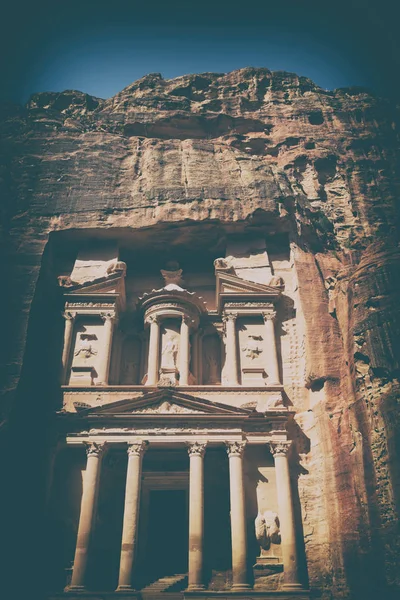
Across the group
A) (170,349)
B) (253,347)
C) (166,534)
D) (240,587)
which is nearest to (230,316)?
(253,347)

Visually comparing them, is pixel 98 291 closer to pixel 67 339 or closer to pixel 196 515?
pixel 67 339

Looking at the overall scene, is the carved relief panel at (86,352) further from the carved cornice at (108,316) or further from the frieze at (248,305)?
the frieze at (248,305)

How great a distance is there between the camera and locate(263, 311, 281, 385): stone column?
2273 cm

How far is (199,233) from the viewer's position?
26688mm

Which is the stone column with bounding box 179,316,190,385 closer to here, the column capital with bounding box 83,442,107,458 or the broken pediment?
the broken pediment

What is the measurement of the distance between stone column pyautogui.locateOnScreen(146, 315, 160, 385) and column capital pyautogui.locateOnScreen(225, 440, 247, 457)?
425 centimetres

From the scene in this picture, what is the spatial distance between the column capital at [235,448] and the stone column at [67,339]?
24.7 ft

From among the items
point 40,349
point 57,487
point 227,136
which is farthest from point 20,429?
point 227,136

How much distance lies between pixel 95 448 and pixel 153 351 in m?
5.12

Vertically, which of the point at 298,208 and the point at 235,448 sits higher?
the point at 298,208

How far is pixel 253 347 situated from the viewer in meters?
24.0

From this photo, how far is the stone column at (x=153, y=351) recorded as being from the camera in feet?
74.7

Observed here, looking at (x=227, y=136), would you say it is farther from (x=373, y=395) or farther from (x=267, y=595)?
(x=267, y=595)

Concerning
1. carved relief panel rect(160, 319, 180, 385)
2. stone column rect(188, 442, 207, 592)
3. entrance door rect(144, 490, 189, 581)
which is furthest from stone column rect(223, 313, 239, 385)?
entrance door rect(144, 490, 189, 581)
